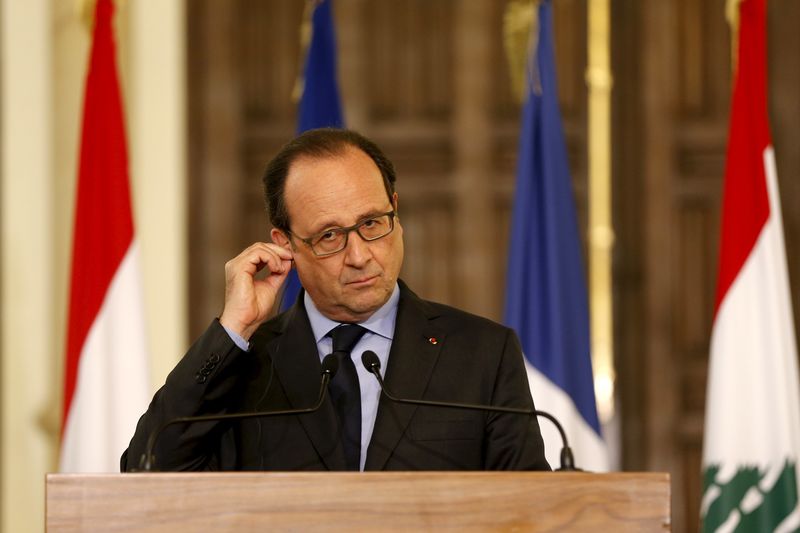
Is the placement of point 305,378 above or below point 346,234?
below

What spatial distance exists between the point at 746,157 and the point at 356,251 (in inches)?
80.3

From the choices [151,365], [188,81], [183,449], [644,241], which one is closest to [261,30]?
[188,81]

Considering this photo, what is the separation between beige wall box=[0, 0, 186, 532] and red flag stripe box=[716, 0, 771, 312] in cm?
216

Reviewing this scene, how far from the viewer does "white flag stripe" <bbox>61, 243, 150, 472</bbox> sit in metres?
3.83

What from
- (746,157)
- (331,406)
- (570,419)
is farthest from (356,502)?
(746,157)

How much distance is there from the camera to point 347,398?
243cm

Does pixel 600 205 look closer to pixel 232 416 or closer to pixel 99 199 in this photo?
pixel 99 199

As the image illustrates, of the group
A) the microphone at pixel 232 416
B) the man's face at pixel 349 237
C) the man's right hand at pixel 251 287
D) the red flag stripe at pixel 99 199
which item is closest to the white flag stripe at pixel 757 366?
the man's face at pixel 349 237

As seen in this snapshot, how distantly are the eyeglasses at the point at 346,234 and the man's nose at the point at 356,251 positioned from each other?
0.4 inches

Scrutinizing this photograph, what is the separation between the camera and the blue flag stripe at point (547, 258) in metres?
3.96

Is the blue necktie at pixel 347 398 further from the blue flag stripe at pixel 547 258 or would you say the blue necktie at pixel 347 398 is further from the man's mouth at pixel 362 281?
the blue flag stripe at pixel 547 258

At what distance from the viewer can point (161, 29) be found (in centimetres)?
455

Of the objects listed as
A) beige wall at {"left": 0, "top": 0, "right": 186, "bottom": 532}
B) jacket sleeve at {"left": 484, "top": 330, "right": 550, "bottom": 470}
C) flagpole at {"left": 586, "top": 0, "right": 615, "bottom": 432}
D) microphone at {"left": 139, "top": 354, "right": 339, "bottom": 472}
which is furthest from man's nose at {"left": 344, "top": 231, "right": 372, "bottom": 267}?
flagpole at {"left": 586, "top": 0, "right": 615, "bottom": 432}

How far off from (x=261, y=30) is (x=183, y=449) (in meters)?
2.85
